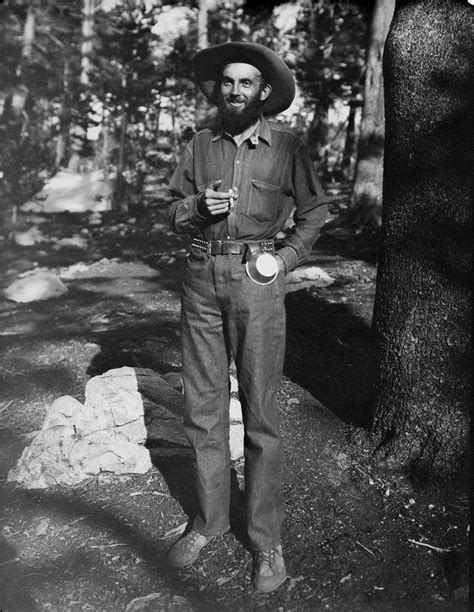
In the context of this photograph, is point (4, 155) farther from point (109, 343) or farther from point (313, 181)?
point (313, 181)

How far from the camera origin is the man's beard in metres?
2.86

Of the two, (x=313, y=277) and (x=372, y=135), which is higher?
(x=372, y=135)

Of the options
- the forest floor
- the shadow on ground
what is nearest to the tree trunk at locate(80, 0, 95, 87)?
the shadow on ground

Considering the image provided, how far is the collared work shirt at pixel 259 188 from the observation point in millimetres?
2914

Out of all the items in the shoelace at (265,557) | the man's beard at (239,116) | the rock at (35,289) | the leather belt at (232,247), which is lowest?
the rock at (35,289)

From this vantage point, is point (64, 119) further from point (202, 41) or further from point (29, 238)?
point (29, 238)

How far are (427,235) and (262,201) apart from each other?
3.86 feet

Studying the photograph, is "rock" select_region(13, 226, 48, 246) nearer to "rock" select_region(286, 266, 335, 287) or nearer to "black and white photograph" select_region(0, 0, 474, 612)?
"rock" select_region(286, 266, 335, 287)

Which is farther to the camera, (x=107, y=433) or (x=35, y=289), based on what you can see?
(x=35, y=289)

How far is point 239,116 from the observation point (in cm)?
286

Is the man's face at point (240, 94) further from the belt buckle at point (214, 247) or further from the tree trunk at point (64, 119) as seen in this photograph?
the tree trunk at point (64, 119)

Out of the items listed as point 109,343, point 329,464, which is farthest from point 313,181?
point 109,343

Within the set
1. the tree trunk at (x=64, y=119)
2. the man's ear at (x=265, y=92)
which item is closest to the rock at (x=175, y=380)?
the man's ear at (x=265, y=92)

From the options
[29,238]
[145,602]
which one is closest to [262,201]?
[145,602]
